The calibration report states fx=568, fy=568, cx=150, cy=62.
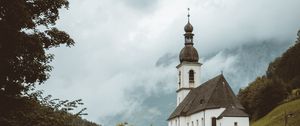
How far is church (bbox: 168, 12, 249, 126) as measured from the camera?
6271 cm

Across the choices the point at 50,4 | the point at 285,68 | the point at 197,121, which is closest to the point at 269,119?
the point at 197,121

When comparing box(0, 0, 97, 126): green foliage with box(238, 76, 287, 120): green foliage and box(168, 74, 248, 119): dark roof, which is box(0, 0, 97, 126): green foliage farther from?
box(238, 76, 287, 120): green foliage

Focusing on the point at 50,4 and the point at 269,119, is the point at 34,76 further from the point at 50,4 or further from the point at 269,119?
the point at 269,119

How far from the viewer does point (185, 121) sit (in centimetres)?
7569

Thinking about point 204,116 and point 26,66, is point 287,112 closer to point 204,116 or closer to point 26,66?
point 204,116

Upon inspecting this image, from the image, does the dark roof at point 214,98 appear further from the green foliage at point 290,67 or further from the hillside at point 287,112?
the green foliage at point 290,67

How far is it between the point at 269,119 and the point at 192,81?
14.8 metres

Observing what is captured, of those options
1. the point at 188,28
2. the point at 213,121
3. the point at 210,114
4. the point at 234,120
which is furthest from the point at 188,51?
the point at 234,120

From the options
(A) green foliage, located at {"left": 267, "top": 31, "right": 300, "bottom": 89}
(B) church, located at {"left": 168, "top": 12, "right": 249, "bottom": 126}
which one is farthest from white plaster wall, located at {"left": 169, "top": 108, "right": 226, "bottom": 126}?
(A) green foliage, located at {"left": 267, "top": 31, "right": 300, "bottom": 89}

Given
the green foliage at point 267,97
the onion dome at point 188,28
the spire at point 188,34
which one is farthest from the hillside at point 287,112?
the onion dome at point 188,28

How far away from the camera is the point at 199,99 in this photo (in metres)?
72.2

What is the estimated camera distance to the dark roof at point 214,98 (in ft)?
214

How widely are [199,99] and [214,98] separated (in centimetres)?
561

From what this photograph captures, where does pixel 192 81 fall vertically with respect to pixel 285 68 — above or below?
below
